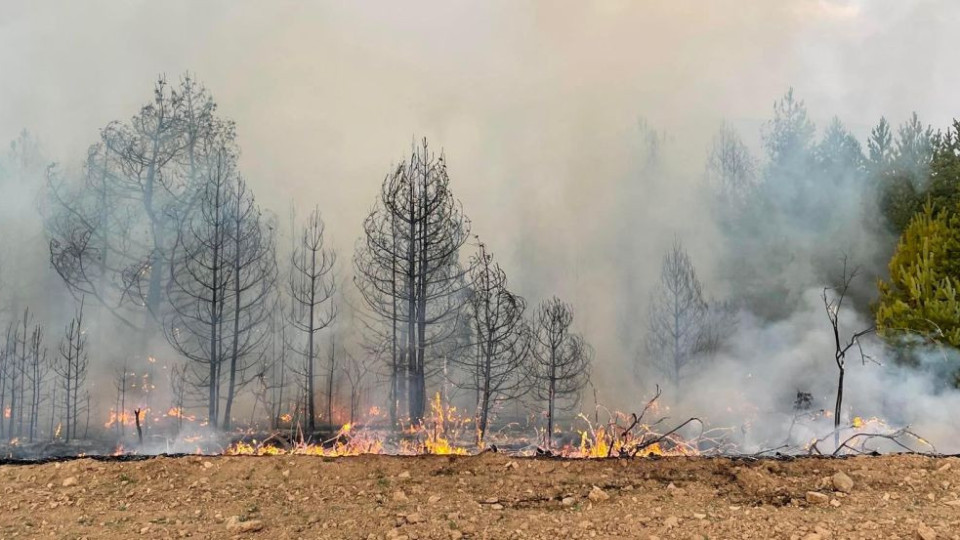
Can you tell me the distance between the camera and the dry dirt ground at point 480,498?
14.8 ft

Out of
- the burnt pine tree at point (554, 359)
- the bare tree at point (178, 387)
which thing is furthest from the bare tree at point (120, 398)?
the burnt pine tree at point (554, 359)

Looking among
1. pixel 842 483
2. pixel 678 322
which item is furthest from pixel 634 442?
pixel 678 322

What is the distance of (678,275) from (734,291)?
3.65 m

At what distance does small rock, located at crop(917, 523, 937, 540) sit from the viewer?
13.6 ft

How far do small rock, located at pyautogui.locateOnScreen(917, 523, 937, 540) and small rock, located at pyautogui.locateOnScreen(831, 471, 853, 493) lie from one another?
94cm

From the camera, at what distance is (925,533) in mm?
4168

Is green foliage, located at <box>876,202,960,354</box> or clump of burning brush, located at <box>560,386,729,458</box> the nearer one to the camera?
clump of burning brush, located at <box>560,386,729,458</box>

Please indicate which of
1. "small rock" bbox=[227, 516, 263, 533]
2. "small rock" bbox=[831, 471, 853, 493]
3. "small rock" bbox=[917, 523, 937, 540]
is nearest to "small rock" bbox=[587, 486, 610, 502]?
"small rock" bbox=[831, 471, 853, 493]

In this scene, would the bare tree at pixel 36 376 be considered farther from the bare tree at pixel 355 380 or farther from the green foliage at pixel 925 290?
the green foliage at pixel 925 290

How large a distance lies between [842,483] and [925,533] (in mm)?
1061

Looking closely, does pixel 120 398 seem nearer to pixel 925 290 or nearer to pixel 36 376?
pixel 36 376

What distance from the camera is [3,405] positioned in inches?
765

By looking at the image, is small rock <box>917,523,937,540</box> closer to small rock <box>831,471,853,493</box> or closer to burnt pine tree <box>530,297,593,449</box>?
small rock <box>831,471,853,493</box>

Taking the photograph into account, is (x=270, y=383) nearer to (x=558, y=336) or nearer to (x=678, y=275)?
(x=558, y=336)
